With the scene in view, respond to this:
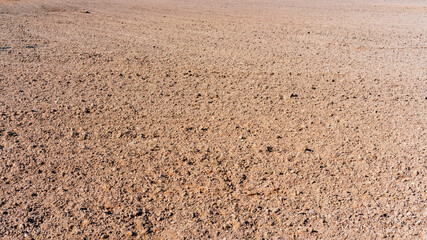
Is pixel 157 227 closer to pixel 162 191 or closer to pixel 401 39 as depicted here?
pixel 162 191

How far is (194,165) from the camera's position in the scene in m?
4.30

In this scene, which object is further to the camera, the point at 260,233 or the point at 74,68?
the point at 74,68

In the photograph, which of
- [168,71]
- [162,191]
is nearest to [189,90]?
[168,71]

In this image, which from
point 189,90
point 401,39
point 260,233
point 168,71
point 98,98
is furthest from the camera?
point 401,39

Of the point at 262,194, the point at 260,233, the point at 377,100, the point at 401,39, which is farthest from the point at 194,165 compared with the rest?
the point at 401,39

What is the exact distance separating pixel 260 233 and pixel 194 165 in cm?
130

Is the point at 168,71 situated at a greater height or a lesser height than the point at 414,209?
greater

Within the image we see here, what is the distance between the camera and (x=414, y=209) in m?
3.59

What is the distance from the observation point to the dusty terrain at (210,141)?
3434 millimetres

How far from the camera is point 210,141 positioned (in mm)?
4867

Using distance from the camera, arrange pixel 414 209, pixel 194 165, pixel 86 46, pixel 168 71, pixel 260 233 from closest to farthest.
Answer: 1. pixel 260 233
2. pixel 414 209
3. pixel 194 165
4. pixel 168 71
5. pixel 86 46

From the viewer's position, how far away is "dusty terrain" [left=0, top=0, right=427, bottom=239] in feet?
11.3

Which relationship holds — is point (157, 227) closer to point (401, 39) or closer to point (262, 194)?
point (262, 194)

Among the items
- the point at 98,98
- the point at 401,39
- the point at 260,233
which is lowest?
the point at 260,233
